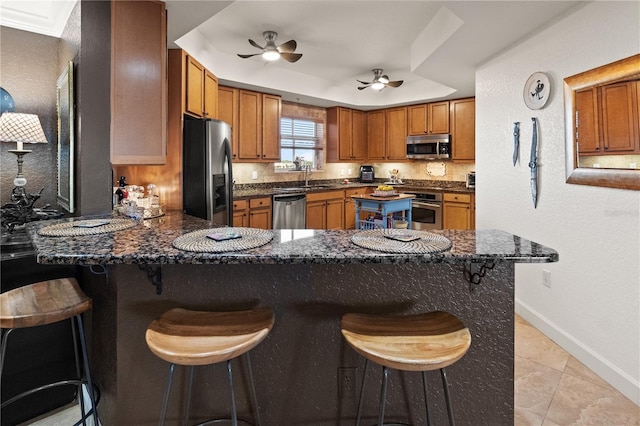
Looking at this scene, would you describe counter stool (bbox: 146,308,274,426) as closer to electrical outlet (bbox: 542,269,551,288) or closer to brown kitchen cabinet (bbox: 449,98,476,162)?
electrical outlet (bbox: 542,269,551,288)

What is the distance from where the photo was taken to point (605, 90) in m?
2.19

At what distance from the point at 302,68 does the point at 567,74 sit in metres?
3.37

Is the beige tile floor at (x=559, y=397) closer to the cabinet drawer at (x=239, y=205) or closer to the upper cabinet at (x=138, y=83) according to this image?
the upper cabinet at (x=138, y=83)

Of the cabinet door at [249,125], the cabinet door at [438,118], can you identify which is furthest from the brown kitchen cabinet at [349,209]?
the cabinet door at [249,125]

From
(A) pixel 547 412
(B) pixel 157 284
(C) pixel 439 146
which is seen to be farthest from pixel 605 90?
(C) pixel 439 146

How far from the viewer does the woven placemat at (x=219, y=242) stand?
1355mm

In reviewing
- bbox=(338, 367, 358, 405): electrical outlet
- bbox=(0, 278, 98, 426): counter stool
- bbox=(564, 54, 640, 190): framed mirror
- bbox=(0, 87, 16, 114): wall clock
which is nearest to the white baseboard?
bbox=(564, 54, 640, 190): framed mirror

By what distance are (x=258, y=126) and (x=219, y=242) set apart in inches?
153

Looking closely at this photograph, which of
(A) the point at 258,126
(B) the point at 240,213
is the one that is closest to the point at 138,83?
(B) the point at 240,213

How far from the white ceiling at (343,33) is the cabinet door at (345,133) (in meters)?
0.95

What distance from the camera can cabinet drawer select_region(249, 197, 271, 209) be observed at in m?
4.66

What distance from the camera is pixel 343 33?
372 centimetres

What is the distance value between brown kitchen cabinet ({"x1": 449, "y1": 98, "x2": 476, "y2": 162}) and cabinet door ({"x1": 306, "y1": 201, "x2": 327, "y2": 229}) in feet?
7.32

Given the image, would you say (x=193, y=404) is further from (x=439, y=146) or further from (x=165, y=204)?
(x=439, y=146)
